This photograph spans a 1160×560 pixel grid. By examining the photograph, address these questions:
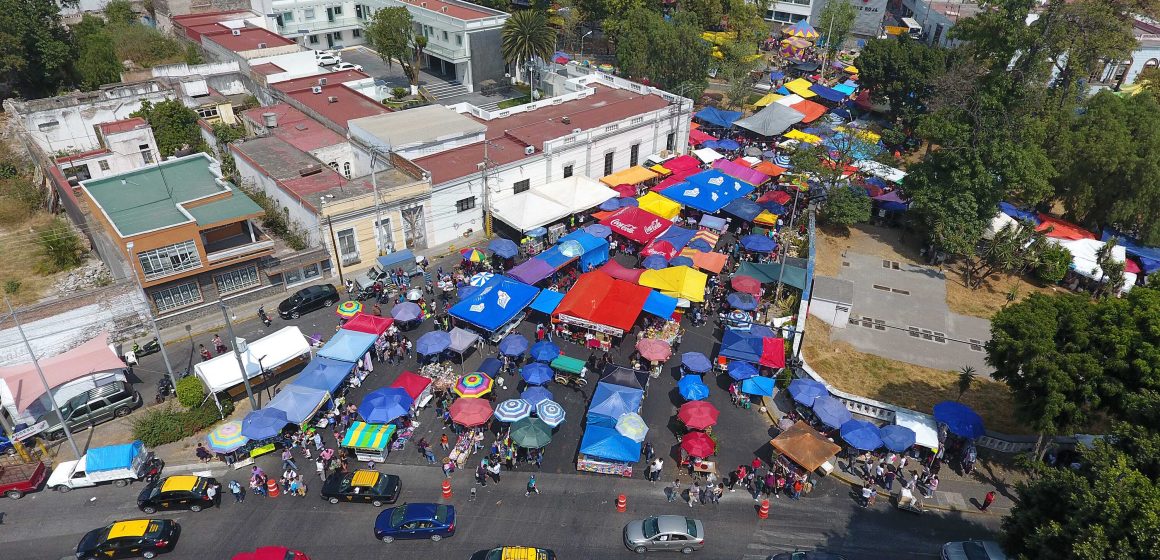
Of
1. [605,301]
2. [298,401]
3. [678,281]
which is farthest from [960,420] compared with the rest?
[298,401]

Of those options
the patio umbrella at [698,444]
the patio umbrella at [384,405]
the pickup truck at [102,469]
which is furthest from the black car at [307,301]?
the patio umbrella at [698,444]

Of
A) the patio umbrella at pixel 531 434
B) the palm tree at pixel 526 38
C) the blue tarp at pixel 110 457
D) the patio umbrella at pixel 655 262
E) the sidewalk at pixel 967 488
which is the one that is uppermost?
the palm tree at pixel 526 38

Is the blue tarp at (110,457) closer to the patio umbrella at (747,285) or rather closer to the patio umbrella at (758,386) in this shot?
the patio umbrella at (758,386)

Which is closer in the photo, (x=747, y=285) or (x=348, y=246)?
(x=747, y=285)

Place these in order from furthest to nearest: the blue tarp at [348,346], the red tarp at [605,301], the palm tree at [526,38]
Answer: the palm tree at [526,38], the red tarp at [605,301], the blue tarp at [348,346]

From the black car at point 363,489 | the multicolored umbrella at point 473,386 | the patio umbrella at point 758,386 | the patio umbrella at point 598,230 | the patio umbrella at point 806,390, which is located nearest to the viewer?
the black car at point 363,489

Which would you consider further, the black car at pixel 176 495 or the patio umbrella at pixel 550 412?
the patio umbrella at pixel 550 412

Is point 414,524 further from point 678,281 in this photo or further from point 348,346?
point 678,281
